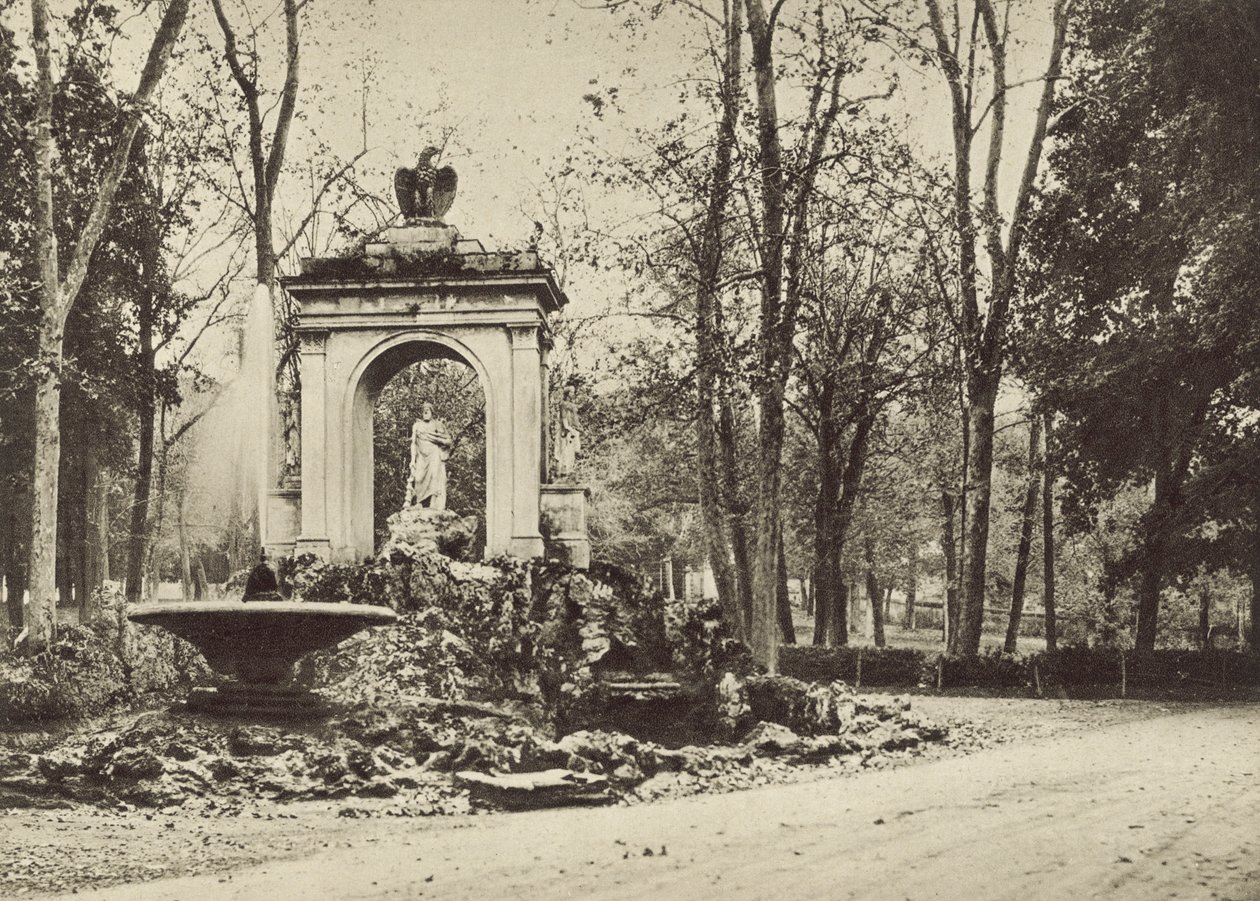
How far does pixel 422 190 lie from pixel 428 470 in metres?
3.12

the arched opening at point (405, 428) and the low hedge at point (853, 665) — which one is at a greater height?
the arched opening at point (405, 428)

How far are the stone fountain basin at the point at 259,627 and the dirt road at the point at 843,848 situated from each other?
1818 mm

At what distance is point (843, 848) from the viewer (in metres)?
5.78

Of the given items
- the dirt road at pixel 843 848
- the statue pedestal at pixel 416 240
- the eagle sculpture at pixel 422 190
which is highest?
the eagle sculpture at pixel 422 190

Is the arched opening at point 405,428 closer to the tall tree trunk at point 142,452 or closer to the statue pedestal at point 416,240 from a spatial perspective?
the statue pedestal at point 416,240

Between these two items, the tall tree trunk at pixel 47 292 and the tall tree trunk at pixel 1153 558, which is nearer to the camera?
the tall tree trunk at pixel 47 292

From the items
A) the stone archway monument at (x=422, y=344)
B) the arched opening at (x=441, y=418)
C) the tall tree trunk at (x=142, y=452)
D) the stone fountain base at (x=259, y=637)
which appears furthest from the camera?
the tall tree trunk at (x=142, y=452)

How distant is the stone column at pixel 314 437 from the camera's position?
40.2 ft

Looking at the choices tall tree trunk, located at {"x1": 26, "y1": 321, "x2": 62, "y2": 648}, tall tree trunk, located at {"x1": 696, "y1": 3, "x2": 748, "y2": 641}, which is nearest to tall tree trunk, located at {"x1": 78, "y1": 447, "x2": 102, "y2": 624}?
tall tree trunk, located at {"x1": 26, "y1": 321, "x2": 62, "y2": 648}

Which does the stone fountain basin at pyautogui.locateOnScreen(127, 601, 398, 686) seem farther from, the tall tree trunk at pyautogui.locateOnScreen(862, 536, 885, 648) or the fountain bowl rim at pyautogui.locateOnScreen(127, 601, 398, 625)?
the tall tree trunk at pyautogui.locateOnScreen(862, 536, 885, 648)

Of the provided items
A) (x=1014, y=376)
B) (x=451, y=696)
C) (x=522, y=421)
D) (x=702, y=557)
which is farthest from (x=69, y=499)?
(x=702, y=557)

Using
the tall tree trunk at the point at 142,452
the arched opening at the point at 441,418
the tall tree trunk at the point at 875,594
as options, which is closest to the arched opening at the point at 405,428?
the arched opening at the point at 441,418

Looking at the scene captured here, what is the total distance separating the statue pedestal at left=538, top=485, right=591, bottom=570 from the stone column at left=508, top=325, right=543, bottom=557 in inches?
6.5

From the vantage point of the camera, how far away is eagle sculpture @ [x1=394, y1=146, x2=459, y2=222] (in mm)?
12625
